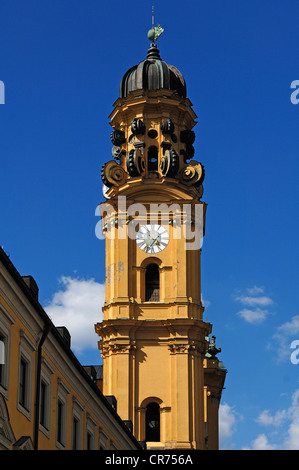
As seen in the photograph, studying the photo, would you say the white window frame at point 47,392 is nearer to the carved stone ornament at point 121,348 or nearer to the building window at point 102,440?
the building window at point 102,440

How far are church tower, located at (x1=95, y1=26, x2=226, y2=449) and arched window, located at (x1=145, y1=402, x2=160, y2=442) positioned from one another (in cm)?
6

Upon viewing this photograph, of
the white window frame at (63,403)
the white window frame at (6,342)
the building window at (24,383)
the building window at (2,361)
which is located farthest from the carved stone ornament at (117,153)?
the building window at (2,361)

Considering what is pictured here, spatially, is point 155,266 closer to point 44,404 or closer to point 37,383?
point 44,404

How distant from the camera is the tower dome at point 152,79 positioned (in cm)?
7812

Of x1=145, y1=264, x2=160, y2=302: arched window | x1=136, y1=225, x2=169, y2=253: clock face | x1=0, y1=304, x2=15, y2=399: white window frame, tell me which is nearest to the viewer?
x1=0, y1=304, x2=15, y2=399: white window frame

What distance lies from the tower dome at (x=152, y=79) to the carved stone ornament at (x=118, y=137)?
9.38 ft

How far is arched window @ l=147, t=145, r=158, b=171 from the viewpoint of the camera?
75.9 meters

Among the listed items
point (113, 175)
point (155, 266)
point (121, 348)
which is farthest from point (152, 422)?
point (113, 175)

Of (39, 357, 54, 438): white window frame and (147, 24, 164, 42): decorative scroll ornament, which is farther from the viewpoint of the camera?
(147, 24, 164, 42): decorative scroll ornament

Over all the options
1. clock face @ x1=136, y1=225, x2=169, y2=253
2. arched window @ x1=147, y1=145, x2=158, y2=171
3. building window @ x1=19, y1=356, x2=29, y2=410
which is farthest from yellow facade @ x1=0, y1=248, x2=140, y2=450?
arched window @ x1=147, y1=145, x2=158, y2=171

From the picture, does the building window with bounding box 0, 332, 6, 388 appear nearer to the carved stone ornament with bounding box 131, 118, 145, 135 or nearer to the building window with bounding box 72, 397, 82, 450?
the building window with bounding box 72, 397, 82, 450

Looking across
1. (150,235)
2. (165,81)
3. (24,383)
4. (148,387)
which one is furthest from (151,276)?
(24,383)

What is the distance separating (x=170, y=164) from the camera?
7438 centimetres

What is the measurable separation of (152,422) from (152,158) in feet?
58.6
